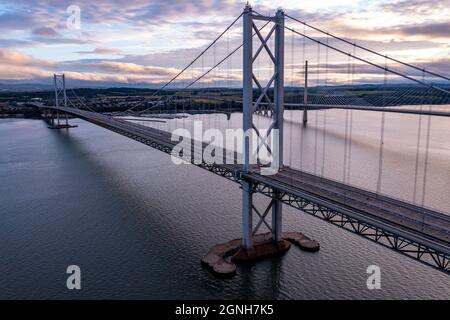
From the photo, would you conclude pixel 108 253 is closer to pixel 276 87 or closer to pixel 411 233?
pixel 276 87

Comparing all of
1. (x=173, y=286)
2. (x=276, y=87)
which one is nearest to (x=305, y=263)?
(x=173, y=286)

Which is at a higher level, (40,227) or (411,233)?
(411,233)

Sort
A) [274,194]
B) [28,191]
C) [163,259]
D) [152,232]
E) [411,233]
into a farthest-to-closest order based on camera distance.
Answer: [28,191] < [152,232] < [163,259] < [274,194] < [411,233]

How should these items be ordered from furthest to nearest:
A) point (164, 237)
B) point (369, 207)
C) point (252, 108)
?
1. point (164, 237)
2. point (252, 108)
3. point (369, 207)

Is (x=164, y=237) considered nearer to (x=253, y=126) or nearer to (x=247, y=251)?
(x=247, y=251)

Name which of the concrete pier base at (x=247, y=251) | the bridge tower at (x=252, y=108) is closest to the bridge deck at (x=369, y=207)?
the bridge tower at (x=252, y=108)

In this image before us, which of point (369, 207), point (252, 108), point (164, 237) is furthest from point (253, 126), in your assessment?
point (164, 237)
